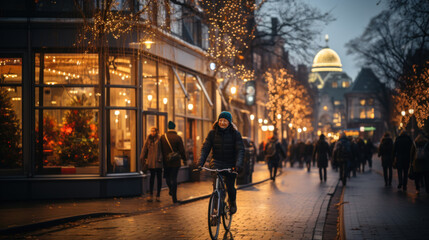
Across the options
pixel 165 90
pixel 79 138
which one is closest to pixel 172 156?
pixel 79 138

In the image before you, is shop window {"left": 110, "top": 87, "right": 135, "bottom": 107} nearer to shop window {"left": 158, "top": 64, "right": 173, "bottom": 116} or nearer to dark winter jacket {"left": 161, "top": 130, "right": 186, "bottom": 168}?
dark winter jacket {"left": 161, "top": 130, "right": 186, "bottom": 168}

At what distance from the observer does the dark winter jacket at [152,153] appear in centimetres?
1577

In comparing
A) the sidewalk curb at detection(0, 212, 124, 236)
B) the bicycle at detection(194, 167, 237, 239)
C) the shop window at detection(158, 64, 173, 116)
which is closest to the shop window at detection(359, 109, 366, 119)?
the shop window at detection(158, 64, 173, 116)

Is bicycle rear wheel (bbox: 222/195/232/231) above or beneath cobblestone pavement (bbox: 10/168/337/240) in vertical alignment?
above

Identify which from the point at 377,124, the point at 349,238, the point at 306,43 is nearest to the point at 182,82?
the point at 306,43

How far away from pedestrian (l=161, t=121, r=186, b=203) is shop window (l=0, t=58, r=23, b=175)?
425 centimetres

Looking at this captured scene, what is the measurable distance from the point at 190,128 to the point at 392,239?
Answer: 16870 millimetres

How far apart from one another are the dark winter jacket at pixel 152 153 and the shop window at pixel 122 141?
7.04ft

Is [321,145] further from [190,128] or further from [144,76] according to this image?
[144,76]

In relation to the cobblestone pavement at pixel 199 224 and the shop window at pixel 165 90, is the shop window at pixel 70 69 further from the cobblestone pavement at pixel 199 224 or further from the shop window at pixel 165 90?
the cobblestone pavement at pixel 199 224

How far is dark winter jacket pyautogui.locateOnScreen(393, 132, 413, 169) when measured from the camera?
18781 mm

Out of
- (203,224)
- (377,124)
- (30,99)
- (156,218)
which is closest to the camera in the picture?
(203,224)

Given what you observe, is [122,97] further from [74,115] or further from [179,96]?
[179,96]

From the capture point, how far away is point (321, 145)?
2512 cm
